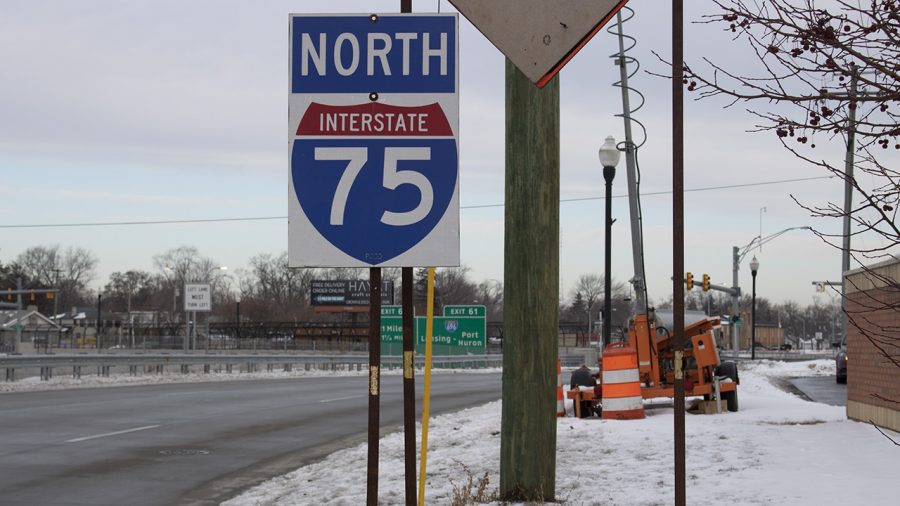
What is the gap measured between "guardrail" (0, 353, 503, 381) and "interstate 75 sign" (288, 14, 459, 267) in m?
26.0

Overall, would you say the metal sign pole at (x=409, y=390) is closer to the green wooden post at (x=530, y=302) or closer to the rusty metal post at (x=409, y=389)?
the rusty metal post at (x=409, y=389)

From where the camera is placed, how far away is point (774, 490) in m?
7.72

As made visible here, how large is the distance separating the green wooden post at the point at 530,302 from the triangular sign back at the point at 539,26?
335cm

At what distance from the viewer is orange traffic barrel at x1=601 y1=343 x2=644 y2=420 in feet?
44.7

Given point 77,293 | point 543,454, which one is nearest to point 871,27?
point 543,454

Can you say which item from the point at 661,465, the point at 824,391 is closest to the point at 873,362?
the point at 661,465

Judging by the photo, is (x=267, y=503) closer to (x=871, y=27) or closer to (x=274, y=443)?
(x=274, y=443)

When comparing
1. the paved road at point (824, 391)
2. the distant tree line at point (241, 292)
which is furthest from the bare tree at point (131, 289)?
the paved road at point (824, 391)

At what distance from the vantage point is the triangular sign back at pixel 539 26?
13.3 ft

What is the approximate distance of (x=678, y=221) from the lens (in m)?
4.57

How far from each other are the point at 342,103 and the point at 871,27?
2.40m

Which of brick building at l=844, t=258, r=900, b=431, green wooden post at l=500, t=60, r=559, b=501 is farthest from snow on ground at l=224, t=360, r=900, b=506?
green wooden post at l=500, t=60, r=559, b=501

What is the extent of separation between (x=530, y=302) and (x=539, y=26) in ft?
11.6

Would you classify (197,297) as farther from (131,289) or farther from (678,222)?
(131,289)
